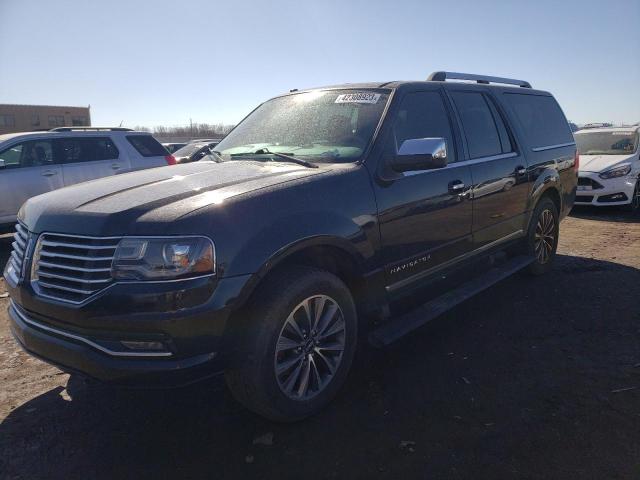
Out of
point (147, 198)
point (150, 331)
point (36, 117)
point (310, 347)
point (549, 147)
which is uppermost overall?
point (36, 117)

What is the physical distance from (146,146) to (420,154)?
737 centimetres

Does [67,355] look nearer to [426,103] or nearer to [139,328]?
[139,328]

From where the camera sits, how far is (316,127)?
3637 mm

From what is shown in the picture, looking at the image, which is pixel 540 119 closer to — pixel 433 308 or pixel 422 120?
pixel 422 120

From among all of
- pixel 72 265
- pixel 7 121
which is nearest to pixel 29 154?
pixel 72 265

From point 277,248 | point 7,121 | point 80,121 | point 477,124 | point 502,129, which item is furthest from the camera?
point 80,121

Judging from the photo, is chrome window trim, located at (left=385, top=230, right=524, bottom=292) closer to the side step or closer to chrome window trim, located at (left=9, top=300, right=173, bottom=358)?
the side step

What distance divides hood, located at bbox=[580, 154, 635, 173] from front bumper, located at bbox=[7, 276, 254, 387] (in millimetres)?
9319

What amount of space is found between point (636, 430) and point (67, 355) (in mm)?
3027

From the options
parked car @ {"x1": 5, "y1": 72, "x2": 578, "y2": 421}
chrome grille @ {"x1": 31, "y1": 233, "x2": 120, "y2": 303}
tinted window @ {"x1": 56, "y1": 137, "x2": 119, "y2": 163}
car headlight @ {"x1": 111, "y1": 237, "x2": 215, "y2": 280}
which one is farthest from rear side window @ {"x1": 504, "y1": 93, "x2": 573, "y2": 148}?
tinted window @ {"x1": 56, "y1": 137, "x2": 119, "y2": 163}

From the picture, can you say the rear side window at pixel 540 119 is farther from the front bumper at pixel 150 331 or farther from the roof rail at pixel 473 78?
the front bumper at pixel 150 331

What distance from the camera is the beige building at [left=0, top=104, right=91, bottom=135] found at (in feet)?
145

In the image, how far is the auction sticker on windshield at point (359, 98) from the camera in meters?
3.60

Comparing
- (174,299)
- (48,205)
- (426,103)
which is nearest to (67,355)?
(174,299)
